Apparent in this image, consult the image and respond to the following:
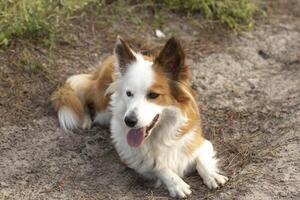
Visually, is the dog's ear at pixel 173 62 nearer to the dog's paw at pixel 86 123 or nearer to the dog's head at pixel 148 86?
the dog's head at pixel 148 86

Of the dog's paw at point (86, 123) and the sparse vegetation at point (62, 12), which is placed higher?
the sparse vegetation at point (62, 12)

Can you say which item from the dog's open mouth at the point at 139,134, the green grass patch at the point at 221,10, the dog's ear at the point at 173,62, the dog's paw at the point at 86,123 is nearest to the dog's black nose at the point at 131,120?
the dog's open mouth at the point at 139,134

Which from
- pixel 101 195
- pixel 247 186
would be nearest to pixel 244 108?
pixel 247 186

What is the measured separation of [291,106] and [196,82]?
1017 mm

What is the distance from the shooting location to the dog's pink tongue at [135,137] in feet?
14.4

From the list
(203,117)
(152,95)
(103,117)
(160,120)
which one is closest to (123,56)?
(152,95)

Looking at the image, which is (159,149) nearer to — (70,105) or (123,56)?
(123,56)

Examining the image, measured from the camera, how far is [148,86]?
4250 millimetres

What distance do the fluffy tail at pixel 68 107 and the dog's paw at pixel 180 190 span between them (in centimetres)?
125

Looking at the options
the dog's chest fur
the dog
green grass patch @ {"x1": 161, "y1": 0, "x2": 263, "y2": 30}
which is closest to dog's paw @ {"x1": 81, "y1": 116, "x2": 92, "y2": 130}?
the dog

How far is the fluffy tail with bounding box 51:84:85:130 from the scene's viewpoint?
5.26 metres

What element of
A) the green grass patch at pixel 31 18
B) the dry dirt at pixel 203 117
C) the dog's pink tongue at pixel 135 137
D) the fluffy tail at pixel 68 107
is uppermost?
the green grass patch at pixel 31 18

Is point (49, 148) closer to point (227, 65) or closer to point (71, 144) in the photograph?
point (71, 144)

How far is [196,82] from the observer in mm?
6082
